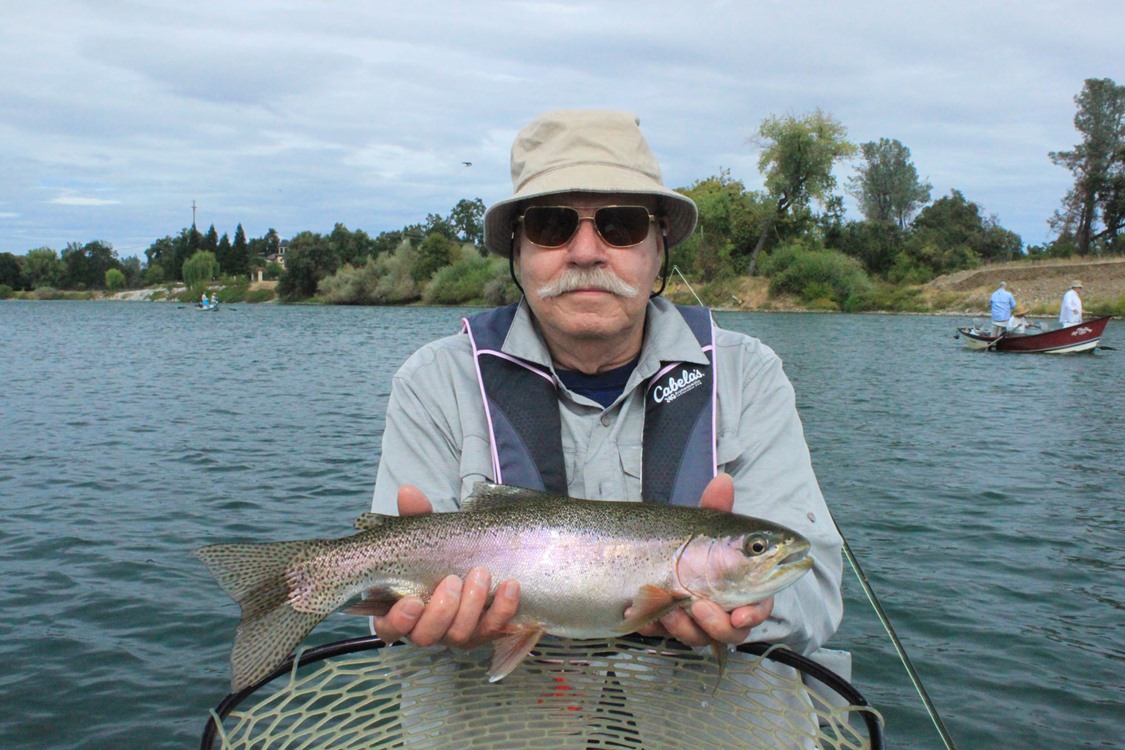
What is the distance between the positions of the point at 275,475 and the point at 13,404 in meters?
8.83

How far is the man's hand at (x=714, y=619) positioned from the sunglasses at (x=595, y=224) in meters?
1.01

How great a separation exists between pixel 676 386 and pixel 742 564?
0.89 m

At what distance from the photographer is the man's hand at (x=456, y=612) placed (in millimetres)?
2432

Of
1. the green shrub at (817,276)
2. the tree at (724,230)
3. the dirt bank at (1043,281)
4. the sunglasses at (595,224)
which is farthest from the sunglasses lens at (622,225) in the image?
the tree at (724,230)

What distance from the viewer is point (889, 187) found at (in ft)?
316

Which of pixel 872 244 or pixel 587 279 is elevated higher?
pixel 872 244

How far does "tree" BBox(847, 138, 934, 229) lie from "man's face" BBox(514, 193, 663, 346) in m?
99.4

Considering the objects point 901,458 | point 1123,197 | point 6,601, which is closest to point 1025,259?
point 1123,197

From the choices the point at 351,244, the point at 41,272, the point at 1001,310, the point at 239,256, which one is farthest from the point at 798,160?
the point at 41,272

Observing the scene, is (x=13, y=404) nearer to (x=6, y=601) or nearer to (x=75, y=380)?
(x=75, y=380)

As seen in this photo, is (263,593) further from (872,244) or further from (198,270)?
(198,270)

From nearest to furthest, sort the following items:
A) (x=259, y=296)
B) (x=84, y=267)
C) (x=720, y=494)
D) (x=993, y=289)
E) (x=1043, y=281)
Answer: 1. (x=720, y=494)
2. (x=993, y=289)
3. (x=1043, y=281)
4. (x=259, y=296)
5. (x=84, y=267)

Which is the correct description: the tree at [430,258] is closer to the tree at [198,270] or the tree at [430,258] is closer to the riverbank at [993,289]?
the riverbank at [993,289]

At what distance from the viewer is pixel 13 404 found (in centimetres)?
1711
